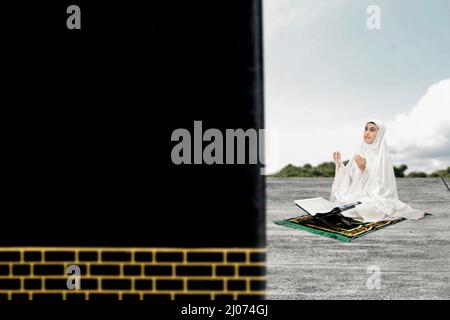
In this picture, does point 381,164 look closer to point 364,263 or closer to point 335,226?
point 335,226

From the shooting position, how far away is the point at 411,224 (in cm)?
330

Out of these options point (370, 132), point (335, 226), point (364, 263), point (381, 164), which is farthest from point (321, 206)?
point (364, 263)

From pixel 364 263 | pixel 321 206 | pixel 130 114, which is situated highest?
pixel 130 114

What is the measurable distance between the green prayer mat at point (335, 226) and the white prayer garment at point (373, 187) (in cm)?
10

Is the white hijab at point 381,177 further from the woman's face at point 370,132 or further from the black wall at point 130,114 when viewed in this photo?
the black wall at point 130,114

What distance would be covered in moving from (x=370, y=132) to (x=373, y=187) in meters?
0.40

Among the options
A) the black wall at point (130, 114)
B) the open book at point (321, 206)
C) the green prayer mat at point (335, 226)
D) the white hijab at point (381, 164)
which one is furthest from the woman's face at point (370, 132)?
the black wall at point (130, 114)

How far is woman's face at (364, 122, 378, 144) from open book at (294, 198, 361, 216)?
0.47m

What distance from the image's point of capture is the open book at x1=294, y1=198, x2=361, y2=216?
3.28 meters

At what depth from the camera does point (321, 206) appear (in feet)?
11.2

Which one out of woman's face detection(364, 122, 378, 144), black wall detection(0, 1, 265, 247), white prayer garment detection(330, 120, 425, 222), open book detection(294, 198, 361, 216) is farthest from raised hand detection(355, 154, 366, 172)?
black wall detection(0, 1, 265, 247)

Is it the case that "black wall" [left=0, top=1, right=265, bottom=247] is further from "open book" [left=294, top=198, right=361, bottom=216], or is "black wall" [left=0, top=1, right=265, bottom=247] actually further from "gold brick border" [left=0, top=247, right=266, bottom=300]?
"open book" [left=294, top=198, right=361, bottom=216]

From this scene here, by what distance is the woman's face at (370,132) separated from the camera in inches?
137

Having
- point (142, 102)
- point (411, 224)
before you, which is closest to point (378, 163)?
point (411, 224)
